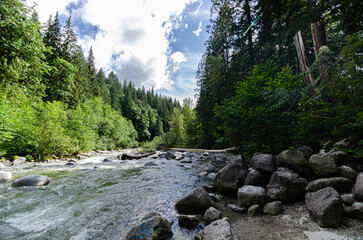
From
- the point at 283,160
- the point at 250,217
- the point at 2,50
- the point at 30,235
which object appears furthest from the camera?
the point at 2,50

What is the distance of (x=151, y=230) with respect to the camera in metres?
2.30

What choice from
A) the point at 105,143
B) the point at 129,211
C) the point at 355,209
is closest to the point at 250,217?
the point at 355,209

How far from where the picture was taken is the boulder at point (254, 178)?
4.04 meters

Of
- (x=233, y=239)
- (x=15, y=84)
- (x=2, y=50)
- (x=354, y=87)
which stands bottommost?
(x=233, y=239)

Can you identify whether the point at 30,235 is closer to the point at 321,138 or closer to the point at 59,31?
the point at 321,138

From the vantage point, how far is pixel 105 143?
989 inches

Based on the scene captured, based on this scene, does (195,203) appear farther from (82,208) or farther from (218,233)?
(82,208)

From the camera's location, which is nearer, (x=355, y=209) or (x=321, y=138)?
(x=355, y=209)

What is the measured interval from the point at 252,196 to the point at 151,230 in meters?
2.26

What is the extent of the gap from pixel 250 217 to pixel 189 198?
127cm

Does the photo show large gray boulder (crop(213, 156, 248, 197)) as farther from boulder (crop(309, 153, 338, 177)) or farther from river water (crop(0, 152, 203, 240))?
boulder (crop(309, 153, 338, 177))

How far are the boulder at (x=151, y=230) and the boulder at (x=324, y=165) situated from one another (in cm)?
347

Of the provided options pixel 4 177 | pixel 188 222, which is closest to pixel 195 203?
pixel 188 222

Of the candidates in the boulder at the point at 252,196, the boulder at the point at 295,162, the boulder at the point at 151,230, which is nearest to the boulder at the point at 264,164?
the boulder at the point at 295,162
